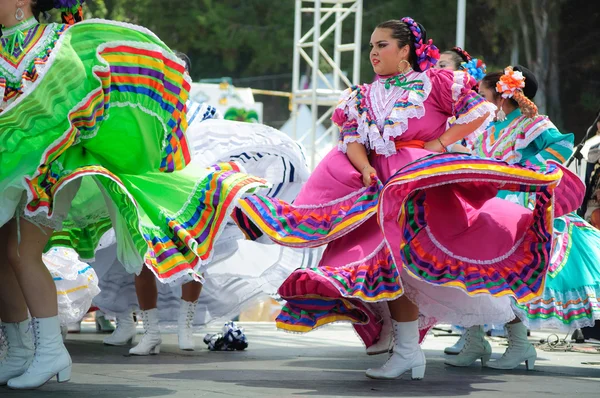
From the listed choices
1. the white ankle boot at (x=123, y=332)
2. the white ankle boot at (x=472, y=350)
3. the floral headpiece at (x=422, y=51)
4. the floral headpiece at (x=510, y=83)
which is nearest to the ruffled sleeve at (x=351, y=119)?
the floral headpiece at (x=422, y=51)

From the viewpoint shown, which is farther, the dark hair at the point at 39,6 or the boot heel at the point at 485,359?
the boot heel at the point at 485,359

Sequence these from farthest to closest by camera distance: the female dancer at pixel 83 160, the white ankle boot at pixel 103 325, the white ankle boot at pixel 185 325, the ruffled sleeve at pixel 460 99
A: the white ankle boot at pixel 103 325, the white ankle boot at pixel 185 325, the ruffled sleeve at pixel 460 99, the female dancer at pixel 83 160

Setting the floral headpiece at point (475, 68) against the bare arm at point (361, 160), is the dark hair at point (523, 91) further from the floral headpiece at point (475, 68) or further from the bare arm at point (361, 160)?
the bare arm at point (361, 160)

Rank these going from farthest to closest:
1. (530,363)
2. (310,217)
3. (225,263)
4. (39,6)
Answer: (225,263) → (530,363) → (310,217) → (39,6)

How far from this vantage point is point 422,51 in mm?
5004

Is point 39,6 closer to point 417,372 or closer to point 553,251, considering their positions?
point 417,372

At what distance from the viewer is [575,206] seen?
4715 mm

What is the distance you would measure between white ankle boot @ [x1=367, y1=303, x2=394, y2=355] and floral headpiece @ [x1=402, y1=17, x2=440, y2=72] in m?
1.12

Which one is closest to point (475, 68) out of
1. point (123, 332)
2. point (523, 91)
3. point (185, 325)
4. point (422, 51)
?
point (523, 91)

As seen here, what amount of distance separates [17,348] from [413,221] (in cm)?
163

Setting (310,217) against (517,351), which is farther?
(517,351)

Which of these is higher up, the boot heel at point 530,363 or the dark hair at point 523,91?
the dark hair at point 523,91

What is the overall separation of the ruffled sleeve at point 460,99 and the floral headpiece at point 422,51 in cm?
9

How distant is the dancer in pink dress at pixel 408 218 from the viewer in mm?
4352
